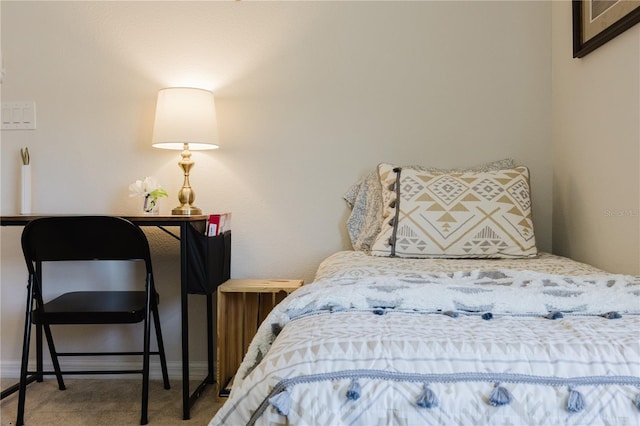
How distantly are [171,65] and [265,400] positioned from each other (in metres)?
1.93

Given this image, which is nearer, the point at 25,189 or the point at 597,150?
the point at 597,150

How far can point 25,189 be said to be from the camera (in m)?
2.38

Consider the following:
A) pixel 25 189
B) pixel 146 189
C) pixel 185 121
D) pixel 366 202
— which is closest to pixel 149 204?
pixel 146 189

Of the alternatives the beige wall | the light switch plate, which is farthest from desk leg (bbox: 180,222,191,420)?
the beige wall

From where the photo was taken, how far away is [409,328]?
0.93 metres

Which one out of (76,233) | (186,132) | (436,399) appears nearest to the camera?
(436,399)

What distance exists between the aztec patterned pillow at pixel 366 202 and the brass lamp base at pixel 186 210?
0.63 meters

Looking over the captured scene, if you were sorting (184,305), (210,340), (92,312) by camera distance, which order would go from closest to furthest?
(92,312)
(184,305)
(210,340)

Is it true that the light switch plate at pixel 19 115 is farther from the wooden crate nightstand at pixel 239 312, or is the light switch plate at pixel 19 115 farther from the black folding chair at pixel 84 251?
the wooden crate nightstand at pixel 239 312

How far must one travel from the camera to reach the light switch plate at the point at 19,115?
2432 mm

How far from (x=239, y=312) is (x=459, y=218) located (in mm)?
967

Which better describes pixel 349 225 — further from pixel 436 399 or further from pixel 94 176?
pixel 436 399

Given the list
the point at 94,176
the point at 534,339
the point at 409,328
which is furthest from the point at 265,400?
the point at 94,176

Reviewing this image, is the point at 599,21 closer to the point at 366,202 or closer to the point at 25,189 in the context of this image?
the point at 366,202
